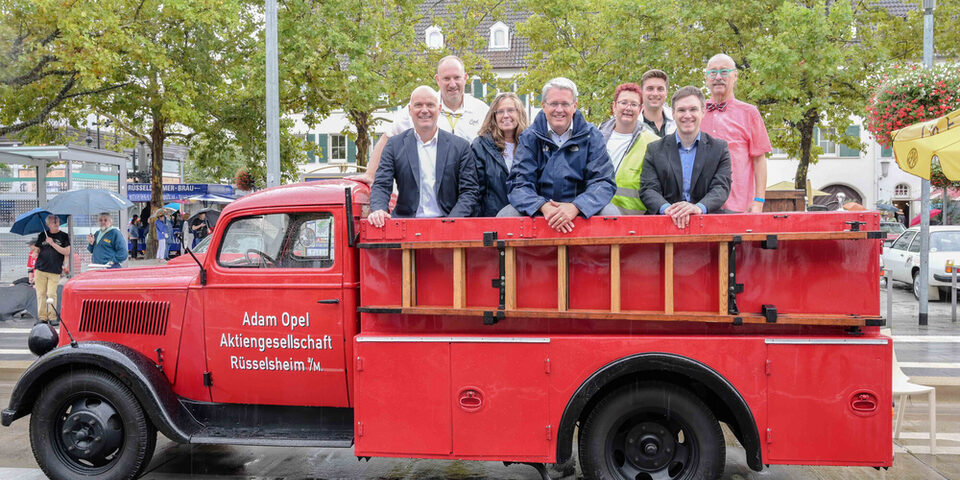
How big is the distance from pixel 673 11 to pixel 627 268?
58.6 feet

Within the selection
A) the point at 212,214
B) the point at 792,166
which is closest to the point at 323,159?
the point at 212,214

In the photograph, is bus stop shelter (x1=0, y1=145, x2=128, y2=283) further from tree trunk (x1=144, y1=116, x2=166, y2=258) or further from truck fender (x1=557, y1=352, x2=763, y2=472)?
truck fender (x1=557, y1=352, x2=763, y2=472)

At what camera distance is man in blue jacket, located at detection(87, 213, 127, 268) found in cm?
1209

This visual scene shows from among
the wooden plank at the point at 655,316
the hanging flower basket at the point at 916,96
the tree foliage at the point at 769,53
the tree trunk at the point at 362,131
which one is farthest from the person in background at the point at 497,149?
the tree trunk at the point at 362,131

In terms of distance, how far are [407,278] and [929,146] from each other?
20.1 feet

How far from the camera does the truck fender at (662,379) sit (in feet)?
13.2

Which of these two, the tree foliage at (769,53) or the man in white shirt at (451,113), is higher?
the tree foliage at (769,53)

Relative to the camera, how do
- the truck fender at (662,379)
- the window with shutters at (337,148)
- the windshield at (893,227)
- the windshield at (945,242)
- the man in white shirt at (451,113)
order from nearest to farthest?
the truck fender at (662,379) → the man in white shirt at (451,113) → the windshield at (945,242) → the windshield at (893,227) → the window with shutters at (337,148)

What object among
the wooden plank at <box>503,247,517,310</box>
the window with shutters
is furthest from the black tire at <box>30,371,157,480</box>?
the window with shutters

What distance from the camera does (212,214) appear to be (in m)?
22.1

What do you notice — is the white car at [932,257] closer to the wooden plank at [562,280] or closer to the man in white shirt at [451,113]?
the man in white shirt at [451,113]

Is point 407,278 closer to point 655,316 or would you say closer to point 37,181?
point 655,316

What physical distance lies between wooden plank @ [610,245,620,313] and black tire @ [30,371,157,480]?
3.18m

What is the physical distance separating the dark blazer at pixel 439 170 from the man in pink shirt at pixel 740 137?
2.12 meters
